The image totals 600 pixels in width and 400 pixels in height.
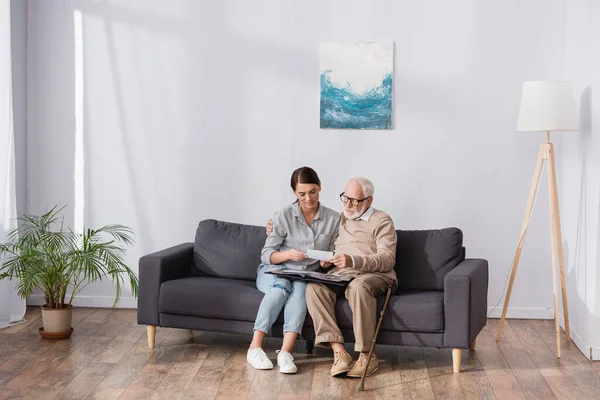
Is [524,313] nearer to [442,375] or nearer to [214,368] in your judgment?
[442,375]

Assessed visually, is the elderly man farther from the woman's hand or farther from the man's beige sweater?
the woman's hand

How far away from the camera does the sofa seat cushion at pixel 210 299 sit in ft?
14.7

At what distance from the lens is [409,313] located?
4238 millimetres

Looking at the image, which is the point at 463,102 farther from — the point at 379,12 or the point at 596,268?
the point at 596,268

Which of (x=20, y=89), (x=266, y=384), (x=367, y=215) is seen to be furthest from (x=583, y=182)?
(x=20, y=89)

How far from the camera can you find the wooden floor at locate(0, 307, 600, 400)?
3861 mm

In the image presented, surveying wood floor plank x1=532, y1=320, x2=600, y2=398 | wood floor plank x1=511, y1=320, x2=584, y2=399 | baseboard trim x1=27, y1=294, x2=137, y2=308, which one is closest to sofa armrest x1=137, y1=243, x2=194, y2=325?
baseboard trim x1=27, y1=294, x2=137, y2=308

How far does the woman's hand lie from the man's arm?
0.93ft

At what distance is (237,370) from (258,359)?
12 cm

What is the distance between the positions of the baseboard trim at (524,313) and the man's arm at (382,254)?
4.70 feet

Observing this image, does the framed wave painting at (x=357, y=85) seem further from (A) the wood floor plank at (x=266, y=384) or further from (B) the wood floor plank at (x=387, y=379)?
(A) the wood floor plank at (x=266, y=384)

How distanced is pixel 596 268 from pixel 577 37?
149cm

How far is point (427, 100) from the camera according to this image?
18.3 feet

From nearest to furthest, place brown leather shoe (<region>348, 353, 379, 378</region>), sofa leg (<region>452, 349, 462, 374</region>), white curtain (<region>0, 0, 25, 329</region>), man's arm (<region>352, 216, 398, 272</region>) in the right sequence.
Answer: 1. brown leather shoe (<region>348, 353, 379, 378</region>)
2. sofa leg (<region>452, 349, 462, 374</region>)
3. man's arm (<region>352, 216, 398, 272</region>)
4. white curtain (<region>0, 0, 25, 329</region>)
